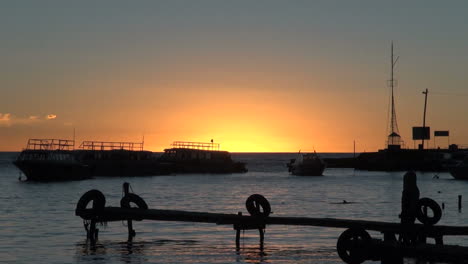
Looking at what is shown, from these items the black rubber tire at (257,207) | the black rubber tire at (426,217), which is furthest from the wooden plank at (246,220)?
the black rubber tire at (257,207)

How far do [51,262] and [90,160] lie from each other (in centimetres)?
11254

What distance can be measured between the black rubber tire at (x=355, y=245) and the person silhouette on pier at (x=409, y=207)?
153 inches

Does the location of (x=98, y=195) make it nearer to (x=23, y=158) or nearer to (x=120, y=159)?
(x=23, y=158)

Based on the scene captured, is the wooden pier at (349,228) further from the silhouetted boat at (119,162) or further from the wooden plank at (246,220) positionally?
the silhouetted boat at (119,162)

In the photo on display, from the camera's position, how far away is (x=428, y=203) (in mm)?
37125

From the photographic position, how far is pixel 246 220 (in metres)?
40.2

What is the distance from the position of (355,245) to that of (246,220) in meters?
12.4

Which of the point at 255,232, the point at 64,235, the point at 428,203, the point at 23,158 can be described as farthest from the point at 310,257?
the point at 23,158

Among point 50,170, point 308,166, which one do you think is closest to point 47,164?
point 50,170

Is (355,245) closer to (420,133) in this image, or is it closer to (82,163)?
(82,163)

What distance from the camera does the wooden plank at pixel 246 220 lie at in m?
33.9

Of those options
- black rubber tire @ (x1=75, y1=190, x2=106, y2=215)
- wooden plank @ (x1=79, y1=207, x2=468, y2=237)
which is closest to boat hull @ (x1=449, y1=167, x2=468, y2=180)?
wooden plank @ (x1=79, y1=207, x2=468, y2=237)

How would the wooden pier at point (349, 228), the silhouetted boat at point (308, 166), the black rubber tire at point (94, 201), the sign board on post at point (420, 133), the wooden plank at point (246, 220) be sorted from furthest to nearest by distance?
1. the sign board on post at point (420, 133)
2. the silhouetted boat at point (308, 166)
3. the black rubber tire at point (94, 201)
4. the wooden plank at point (246, 220)
5. the wooden pier at point (349, 228)

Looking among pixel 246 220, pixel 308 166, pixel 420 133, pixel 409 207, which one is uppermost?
pixel 420 133
